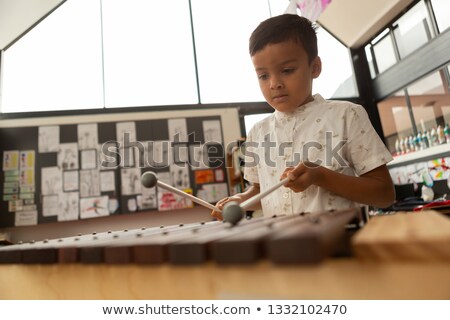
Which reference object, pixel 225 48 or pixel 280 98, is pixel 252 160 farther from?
pixel 225 48

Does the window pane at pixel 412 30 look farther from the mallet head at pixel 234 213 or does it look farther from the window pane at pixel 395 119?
the mallet head at pixel 234 213

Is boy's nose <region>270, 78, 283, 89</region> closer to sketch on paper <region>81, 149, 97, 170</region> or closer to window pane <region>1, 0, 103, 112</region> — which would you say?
sketch on paper <region>81, 149, 97, 170</region>

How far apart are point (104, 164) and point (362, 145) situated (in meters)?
3.59

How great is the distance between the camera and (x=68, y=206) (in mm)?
3955

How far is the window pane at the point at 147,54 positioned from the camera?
178 inches

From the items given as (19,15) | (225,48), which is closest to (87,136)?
(19,15)

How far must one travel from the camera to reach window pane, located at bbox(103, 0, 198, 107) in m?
4.53

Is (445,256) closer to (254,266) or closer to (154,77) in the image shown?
(254,266)

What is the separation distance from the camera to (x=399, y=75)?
171 inches

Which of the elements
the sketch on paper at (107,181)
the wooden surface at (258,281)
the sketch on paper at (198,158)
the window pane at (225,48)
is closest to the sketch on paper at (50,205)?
the sketch on paper at (107,181)

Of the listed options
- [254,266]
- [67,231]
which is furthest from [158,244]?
[67,231]

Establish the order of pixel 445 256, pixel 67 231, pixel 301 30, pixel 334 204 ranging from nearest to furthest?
pixel 445 256, pixel 334 204, pixel 301 30, pixel 67 231
